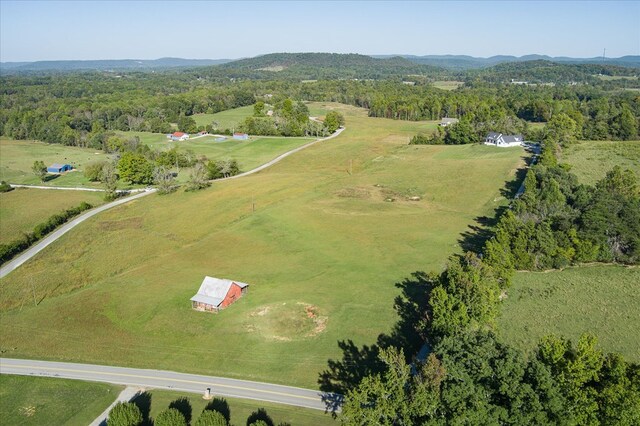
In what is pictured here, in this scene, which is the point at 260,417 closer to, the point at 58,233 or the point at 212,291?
the point at 212,291

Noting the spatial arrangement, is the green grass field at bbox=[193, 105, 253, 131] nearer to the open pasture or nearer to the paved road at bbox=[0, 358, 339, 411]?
the open pasture

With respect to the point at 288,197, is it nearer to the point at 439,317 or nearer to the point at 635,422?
the point at 439,317

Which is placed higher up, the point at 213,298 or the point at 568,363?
the point at 568,363

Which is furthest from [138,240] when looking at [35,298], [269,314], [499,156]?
[499,156]

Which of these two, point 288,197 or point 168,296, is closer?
point 168,296

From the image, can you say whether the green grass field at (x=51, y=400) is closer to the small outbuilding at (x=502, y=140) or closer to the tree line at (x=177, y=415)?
the tree line at (x=177, y=415)

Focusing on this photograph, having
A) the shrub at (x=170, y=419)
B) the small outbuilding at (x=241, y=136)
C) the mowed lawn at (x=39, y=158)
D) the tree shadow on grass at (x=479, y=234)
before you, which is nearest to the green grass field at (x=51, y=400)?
the shrub at (x=170, y=419)
